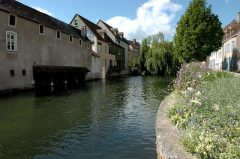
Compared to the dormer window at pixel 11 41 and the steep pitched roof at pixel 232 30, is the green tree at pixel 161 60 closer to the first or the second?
the steep pitched roof at pixel 232 30

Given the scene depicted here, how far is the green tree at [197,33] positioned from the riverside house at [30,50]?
13.8 meters

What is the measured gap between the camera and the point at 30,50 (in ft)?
98.0

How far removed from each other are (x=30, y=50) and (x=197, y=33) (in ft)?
69.4

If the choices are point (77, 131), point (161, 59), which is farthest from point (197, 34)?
point (77, 131)

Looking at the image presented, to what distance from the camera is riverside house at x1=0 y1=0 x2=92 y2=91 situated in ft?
85.4

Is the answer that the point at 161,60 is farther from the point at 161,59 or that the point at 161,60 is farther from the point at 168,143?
the point at 168,143

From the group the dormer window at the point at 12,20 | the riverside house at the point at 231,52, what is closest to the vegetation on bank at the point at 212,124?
the dormer window at the point at 12,20

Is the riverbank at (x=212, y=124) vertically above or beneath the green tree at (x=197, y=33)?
beneath

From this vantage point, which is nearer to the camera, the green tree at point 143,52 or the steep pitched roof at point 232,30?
the steep pitched roof at point 232,30

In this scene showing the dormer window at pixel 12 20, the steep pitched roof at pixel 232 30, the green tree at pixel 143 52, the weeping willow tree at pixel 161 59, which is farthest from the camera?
the green tree at pixel 143 52

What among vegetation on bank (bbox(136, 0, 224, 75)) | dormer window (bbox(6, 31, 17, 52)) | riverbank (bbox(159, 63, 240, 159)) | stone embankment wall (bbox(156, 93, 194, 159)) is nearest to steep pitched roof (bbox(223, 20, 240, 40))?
vegetation on bank (bbox(136, 0, 224, 75))

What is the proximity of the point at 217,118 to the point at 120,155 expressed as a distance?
3255 mm

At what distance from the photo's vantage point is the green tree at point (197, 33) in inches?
1603

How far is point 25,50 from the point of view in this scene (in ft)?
94.9
